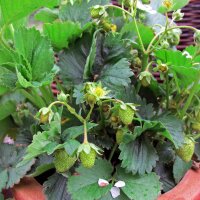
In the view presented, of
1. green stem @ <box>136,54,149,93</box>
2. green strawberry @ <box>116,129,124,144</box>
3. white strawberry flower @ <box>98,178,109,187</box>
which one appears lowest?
white strawberry flower @ <box>98,178,109,187</box>

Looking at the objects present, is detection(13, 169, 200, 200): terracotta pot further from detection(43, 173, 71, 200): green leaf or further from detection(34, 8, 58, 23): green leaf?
detection(34, 8, 58, 23): green leaf

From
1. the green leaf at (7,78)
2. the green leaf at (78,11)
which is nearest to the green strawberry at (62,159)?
the green leaf at (7,78)

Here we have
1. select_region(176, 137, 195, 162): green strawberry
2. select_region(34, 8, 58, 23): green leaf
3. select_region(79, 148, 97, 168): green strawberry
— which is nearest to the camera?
select_region(79, 148, 97, 168): green strawberry

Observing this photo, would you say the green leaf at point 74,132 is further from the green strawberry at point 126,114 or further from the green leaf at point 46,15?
the green leaf at point 46,15

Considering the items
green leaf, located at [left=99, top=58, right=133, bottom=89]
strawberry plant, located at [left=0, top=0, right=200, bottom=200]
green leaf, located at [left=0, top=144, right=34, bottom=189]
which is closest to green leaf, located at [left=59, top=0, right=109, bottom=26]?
strawberry plant, located at [left=0, top=0, right=200, bottom=200]

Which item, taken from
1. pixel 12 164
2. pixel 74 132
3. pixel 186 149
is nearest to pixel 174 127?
pixel 186 149

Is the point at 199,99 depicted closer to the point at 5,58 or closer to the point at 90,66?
the point at 90,66

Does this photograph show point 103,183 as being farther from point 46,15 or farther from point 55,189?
point 46,15

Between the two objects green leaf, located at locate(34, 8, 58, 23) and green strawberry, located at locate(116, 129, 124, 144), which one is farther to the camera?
green leaf, located at locate(34, 8, 58, 23)
